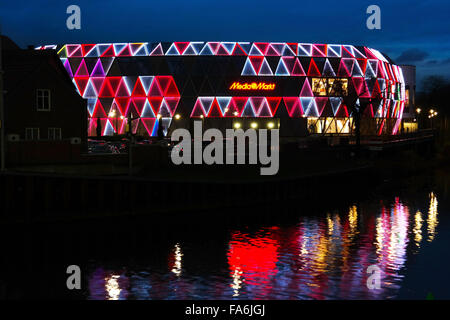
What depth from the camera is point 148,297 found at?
23531 millimetres

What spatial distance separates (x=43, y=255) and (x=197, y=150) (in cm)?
2701

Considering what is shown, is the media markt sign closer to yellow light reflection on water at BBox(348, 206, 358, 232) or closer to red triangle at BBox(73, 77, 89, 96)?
red triangle at BBox(73, 77, 89, 96)

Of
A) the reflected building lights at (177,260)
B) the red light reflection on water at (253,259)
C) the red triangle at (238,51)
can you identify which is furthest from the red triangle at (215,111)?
the reflected building lights at (177,260)

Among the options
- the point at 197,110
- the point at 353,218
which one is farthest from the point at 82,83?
the point at 353,218

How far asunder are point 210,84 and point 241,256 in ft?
232

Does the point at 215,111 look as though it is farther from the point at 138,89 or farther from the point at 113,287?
the point at 113,287

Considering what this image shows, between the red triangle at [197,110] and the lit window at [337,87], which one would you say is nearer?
the lit window at [337,87]

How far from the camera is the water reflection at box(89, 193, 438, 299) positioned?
955 inches

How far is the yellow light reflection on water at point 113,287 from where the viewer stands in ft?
78.2

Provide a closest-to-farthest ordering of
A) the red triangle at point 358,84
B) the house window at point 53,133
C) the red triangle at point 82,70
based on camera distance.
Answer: the house window at point 53,133, the red triangle at point 82,70, the red triangle at point 358,84

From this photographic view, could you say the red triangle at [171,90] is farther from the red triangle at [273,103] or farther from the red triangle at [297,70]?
the red triangle at [297,70]

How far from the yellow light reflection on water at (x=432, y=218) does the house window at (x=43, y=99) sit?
95.0ft

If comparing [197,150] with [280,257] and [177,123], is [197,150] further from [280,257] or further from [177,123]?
[177,123]
